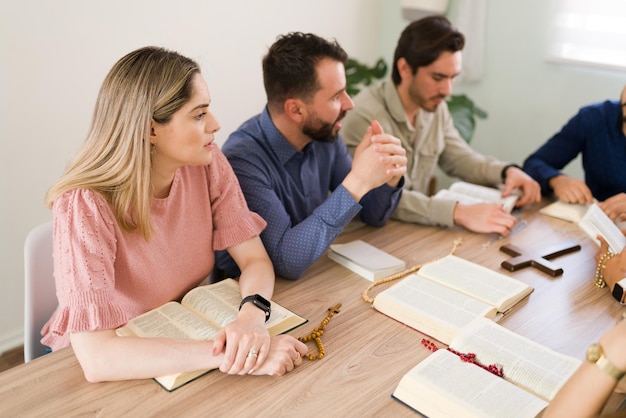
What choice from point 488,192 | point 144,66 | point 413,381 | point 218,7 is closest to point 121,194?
point 144,66

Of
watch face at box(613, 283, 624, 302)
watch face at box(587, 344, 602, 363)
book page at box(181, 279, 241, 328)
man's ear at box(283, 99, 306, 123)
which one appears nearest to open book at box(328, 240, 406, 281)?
book page at box(181, 279, 241, 328)

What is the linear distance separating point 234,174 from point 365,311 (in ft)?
1.69

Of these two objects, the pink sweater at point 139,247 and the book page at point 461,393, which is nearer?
the book page at point 461,393

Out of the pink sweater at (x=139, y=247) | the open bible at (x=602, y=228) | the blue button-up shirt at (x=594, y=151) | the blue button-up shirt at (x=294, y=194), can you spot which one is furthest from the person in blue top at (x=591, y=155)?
the pink sweater at (x=139, y=247)

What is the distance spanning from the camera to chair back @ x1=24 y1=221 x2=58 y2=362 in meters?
1.39

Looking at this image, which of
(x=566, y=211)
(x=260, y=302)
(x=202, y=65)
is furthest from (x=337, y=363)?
(x=202, y=65)

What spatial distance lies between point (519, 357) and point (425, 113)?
4.70 ft

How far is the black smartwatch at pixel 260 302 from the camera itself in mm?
1256

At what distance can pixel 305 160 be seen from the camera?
1840 mm

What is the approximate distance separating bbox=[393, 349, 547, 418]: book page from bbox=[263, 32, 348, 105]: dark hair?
0.96 m

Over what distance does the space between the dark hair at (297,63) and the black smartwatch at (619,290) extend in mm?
993

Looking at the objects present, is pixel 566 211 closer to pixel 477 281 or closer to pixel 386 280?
pixel 477 281

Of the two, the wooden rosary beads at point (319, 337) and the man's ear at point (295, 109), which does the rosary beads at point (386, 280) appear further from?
the man's ear at point (295, 109)

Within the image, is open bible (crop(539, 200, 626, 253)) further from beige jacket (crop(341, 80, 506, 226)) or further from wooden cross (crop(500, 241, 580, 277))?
beige jacket (crop(341, 80, 506, 226))
